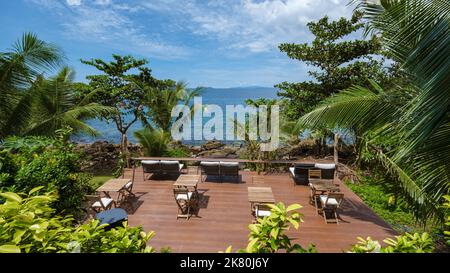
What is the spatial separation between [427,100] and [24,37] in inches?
263

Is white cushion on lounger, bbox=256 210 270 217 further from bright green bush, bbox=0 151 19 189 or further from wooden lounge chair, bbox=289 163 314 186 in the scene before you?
bright green bush, bbox=0 151 19 189

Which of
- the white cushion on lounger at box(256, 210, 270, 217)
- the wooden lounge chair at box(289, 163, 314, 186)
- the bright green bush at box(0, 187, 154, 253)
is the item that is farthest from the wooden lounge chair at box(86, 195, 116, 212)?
the wooden lounge chair at box(289, 163, 314, 186)

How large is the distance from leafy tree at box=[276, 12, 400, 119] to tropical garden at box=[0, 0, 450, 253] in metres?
0.35

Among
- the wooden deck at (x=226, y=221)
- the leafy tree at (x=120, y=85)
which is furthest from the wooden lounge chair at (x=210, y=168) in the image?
the leafy tree at (x=120, y=85)

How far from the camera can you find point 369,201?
25.8 feet

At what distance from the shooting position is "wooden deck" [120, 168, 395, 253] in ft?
16.9

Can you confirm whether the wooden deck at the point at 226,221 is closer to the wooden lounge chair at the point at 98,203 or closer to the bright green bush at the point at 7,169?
the wooden lounge chair at the point at 98,203

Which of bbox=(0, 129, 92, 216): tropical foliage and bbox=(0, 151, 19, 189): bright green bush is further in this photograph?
bbox=(0, 129, 92, 216): tropical foliage

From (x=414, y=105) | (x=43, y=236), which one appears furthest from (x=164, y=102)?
(x=414, y=105)

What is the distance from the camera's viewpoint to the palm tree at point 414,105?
2068 millimetres

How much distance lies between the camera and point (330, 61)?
42.4 ft
